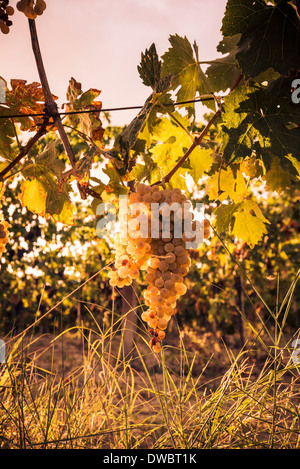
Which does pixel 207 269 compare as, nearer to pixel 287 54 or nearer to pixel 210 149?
pixel 210 149

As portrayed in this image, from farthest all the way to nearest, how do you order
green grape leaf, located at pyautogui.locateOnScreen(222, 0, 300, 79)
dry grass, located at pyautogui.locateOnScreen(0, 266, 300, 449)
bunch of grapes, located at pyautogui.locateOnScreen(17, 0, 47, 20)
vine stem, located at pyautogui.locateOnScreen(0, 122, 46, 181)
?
dry grass, located at pyautogui.locateOnScreen(0, 266, 300, 449) < vine stem, located at pyautogui.locateOnScreen(0, 122, 46, 181) < bunch of grapes, located at pyautogui.locateOnScreen(17, 0, 47, 20) < green grape leaf, located at pyautogui.locateOnScreen(222, 0, 300, 79)

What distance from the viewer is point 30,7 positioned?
1.04m

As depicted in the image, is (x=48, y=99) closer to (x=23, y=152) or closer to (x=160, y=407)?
(x=23, y=152)

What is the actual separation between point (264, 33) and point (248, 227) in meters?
0.67

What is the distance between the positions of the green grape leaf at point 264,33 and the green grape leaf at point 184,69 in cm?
31

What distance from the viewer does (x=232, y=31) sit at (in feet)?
3.07

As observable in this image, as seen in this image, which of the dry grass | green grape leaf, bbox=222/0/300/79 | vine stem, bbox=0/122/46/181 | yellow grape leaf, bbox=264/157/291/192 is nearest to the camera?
green grape leaf, bbox=222/0/300/79

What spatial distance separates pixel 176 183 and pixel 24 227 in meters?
4.53

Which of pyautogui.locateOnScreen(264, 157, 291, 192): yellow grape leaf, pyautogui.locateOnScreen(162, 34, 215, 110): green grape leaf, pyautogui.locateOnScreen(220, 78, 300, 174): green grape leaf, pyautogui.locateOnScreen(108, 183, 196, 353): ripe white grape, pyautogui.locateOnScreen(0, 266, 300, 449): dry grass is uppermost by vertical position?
pyautogui.locateOnScreen(162, 34, 215, 110): green grape leaf

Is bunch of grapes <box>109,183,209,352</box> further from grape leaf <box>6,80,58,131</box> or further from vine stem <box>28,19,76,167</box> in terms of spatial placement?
grape leaf <box>6,80,58,131</box>

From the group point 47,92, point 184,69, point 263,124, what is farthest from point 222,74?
point 47,92

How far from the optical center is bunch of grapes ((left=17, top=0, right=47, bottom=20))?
103 cm

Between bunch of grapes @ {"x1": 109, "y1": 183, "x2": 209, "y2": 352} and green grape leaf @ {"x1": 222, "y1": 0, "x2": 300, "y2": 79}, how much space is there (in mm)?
338

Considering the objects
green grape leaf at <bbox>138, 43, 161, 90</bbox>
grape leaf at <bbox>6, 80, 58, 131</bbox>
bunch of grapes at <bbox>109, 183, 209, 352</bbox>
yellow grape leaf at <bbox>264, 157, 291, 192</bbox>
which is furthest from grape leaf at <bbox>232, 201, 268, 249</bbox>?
grape leaf at <bbox>6, 80, 58, 131</bbox>
